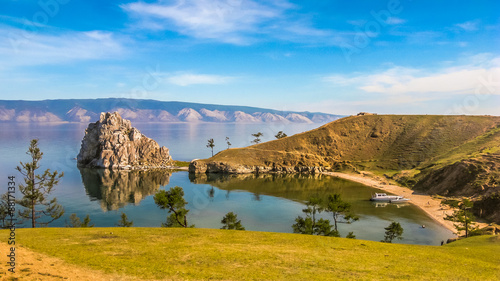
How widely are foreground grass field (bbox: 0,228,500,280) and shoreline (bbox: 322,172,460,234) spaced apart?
1680 inches

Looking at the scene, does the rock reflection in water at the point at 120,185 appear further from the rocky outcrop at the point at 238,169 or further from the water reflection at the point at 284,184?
the water reflection at the point at 284,184

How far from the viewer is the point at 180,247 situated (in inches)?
1155

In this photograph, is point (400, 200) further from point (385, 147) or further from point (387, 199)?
point (385, 147)

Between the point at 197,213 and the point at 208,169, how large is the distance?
7337 cm

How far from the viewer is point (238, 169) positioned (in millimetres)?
156250

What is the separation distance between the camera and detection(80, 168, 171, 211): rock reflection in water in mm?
99250

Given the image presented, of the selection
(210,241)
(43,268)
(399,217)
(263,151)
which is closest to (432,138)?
(263,151)

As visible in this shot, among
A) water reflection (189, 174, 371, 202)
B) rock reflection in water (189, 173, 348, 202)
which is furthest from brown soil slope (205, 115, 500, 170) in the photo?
water reflection (189, 174, 371, 202)

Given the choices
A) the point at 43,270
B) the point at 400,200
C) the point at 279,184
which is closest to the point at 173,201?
the point at 43,270

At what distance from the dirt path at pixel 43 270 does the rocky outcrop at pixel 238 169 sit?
13068 centimetres

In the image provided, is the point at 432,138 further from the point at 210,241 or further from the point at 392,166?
the point at 210,241

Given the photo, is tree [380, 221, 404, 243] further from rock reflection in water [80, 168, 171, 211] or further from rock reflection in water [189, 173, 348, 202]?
rock reflection in water [80, 168, 171, 211]

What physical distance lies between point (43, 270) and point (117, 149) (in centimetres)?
15115

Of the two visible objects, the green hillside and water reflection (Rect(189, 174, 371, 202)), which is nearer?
water reflection (Rect(189, 174, 371, 202))
